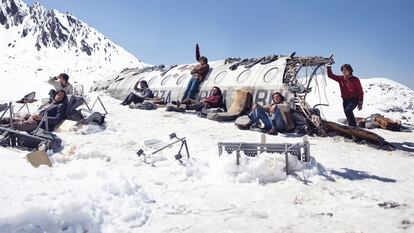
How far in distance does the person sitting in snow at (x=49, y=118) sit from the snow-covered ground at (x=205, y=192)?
1219mm

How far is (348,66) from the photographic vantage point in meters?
10.8

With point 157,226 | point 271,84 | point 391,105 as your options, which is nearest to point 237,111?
point 271,84

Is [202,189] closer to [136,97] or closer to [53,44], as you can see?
[136,97]

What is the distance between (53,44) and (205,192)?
54.1 meters

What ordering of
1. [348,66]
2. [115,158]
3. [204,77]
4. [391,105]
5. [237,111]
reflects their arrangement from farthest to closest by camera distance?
1. [391,105]
2. [204,77]
3. [237,111]
4. [348,66]
5. [115,158]

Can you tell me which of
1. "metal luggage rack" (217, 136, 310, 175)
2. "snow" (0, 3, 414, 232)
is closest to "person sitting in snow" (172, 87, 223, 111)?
"snow" (0, 3, 414, 232)

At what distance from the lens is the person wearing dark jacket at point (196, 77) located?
53.0 feet

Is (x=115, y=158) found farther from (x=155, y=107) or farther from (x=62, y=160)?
(x=155, y=107)

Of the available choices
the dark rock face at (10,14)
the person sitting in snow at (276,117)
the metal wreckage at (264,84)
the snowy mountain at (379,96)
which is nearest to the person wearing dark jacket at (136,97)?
the metal wreckage at (264,84)

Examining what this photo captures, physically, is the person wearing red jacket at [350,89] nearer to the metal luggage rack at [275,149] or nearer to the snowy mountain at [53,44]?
the metal luggage rack at [275,149]

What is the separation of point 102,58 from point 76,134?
159ft

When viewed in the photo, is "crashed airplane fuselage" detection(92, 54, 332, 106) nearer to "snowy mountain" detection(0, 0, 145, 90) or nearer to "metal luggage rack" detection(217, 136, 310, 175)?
"metal luggage rack" detection(217, 136, 310, 175)

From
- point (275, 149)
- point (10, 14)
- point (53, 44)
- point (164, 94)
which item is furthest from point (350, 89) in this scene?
point (10, 14)

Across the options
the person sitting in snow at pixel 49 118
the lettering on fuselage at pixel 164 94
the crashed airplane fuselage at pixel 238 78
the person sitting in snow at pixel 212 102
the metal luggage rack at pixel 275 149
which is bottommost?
the metal luggage rack at pixel 275 149
